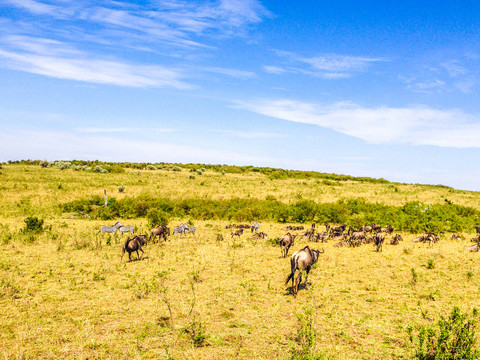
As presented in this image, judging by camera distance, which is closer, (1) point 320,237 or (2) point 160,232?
(2) point 160,232

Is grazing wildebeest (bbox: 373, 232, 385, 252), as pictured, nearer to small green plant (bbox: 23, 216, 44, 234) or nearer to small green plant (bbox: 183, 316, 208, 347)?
small green plant (bbox: 183, 316, 208, 347)

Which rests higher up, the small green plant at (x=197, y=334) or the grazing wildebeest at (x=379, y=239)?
the grazing wildebeest at (x=379, y=239)

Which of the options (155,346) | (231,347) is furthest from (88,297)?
(231,347)

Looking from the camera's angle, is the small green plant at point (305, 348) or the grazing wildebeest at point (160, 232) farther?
the grazing wildebeest at point (160, 232)

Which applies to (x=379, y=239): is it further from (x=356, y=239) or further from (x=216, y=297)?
(x=216, y=297)

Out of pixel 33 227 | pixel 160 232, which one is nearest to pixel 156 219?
pixel 160 232

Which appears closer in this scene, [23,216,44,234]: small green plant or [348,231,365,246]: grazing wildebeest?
[348,231,365,246]: grazing wildebeest

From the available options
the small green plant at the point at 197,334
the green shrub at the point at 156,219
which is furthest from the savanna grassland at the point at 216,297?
the green shrub at the point at 156,219

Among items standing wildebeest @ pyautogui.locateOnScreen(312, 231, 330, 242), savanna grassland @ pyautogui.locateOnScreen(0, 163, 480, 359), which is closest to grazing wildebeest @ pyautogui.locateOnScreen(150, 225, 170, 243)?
savanna grassland @ pyautogui.locateOnScreen(0, 163, 480, 359)

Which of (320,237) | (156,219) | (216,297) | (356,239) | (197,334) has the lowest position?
(216,297)

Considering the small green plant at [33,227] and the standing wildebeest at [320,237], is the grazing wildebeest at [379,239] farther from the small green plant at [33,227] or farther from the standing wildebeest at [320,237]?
the small green plant at [33,227]

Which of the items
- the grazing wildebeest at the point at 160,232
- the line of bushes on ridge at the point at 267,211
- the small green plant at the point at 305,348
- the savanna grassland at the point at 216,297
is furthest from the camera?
the line of bushes on ridge at the point at 267,211

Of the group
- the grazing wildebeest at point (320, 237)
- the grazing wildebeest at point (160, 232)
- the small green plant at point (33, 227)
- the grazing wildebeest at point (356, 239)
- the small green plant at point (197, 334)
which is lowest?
the small green plant at point (33, 227)

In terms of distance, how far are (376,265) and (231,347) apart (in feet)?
29.7
